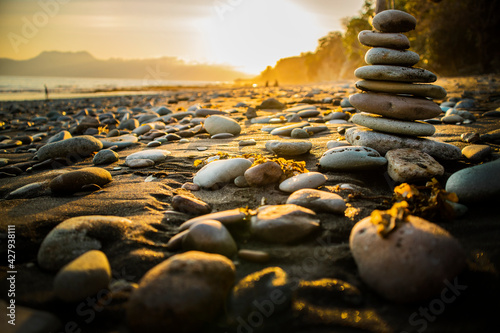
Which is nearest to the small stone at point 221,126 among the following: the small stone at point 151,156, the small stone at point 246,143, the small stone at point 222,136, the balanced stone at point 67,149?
the small stone at point 222,136

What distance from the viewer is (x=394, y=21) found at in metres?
3.13

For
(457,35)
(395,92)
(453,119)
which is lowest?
(453,119)

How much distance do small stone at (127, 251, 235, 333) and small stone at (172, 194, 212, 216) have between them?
30.6 inches

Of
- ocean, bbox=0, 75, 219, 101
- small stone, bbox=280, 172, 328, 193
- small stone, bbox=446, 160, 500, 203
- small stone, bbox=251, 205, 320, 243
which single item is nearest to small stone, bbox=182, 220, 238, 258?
small stone, bbox=251, 205, 320, 243

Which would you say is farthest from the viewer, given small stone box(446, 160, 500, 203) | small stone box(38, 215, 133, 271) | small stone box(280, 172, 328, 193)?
small stone box(280, 172, 328, 193)

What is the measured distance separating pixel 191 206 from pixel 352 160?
63.8 inches

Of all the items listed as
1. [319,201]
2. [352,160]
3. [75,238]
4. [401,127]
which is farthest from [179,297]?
[401,127]

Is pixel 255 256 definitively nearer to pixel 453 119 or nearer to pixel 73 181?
pixel 73 181

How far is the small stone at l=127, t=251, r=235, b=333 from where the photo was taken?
3.80 feet

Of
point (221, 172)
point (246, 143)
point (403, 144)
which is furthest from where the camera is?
point (246, 143)

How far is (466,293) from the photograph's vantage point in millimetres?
1275

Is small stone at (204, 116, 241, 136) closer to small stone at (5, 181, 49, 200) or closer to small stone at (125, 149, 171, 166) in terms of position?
small stone at (125, 149, 171, 166)

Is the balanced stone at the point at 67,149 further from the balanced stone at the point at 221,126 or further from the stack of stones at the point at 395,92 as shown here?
the stack of stones at the point at 395,92

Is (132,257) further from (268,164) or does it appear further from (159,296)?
(268,164)
